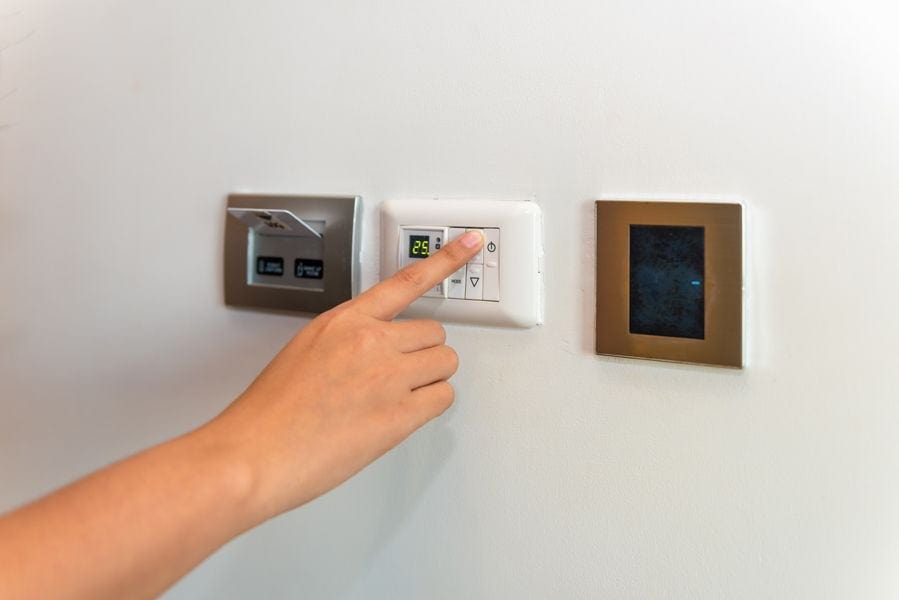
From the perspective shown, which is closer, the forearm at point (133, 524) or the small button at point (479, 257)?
the forearm at point (133, 524)

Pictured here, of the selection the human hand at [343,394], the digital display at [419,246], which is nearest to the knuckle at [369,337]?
the human hand at [343,394]

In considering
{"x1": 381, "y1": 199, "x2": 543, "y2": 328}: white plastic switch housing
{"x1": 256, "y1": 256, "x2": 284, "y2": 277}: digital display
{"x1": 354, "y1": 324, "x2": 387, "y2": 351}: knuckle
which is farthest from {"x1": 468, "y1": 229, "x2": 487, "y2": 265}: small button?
{"x1": 256, "y1": 256, "x2": 284, "y2": 277}: digital display

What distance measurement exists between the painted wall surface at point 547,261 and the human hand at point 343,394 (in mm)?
72

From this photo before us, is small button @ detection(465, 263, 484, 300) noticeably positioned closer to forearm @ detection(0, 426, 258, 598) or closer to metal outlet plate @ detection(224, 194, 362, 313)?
metal outlet plate @ detection(224, 194, 362, 313)

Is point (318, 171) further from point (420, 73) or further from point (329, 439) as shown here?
point (329, 439)

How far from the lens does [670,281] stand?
20.0 inches

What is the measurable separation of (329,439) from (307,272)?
0.77 ft

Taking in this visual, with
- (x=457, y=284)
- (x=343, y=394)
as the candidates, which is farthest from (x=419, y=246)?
(x=343, y=394)

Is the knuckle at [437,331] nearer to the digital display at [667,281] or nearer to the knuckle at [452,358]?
the knuckle at [452,358]

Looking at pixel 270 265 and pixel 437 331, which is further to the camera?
pixel 270 265

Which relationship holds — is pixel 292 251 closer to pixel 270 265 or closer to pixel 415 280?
pixel 270 265

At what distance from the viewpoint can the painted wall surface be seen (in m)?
0.47

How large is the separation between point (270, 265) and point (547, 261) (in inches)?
11.6

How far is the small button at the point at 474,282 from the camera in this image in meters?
0.57
